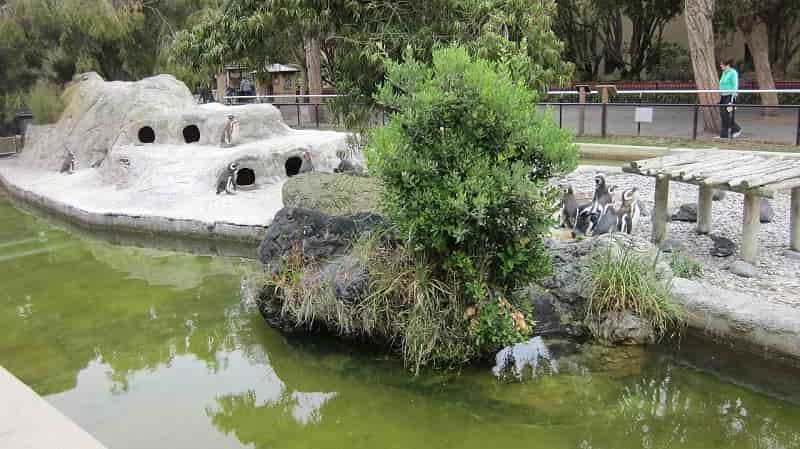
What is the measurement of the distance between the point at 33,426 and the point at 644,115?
1260 cm

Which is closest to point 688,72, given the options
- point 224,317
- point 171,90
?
point 171,90

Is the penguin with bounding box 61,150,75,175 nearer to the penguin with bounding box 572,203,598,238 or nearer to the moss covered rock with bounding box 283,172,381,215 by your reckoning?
the moss covered rock with bounding box 283,172,381,215

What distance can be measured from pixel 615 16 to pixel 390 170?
2539 cm

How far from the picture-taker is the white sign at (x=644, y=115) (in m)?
14.0

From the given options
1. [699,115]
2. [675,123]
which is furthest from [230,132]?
[699,115]

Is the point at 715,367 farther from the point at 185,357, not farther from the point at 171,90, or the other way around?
the point at 171,90

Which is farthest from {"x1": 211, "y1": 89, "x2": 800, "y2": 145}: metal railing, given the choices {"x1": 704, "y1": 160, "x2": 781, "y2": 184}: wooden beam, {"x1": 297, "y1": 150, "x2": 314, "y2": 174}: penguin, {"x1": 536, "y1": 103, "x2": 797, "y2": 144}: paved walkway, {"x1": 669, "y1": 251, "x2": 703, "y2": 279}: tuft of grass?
{"x1": 669, "y1": 251, "x2": 703, "y2": 279}: tuft of grass

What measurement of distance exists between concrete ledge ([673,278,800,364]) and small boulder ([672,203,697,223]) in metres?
2.60

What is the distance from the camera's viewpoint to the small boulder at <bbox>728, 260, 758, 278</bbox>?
6660 millimetres

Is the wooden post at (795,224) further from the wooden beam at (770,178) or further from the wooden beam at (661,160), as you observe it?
the wooden beam at (661,160)

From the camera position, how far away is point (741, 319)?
561 cm

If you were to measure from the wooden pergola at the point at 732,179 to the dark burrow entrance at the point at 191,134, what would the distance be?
31.0 feet

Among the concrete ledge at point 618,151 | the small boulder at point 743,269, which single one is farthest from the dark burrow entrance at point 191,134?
the small boulder at point 743,269

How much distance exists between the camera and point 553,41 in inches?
349
